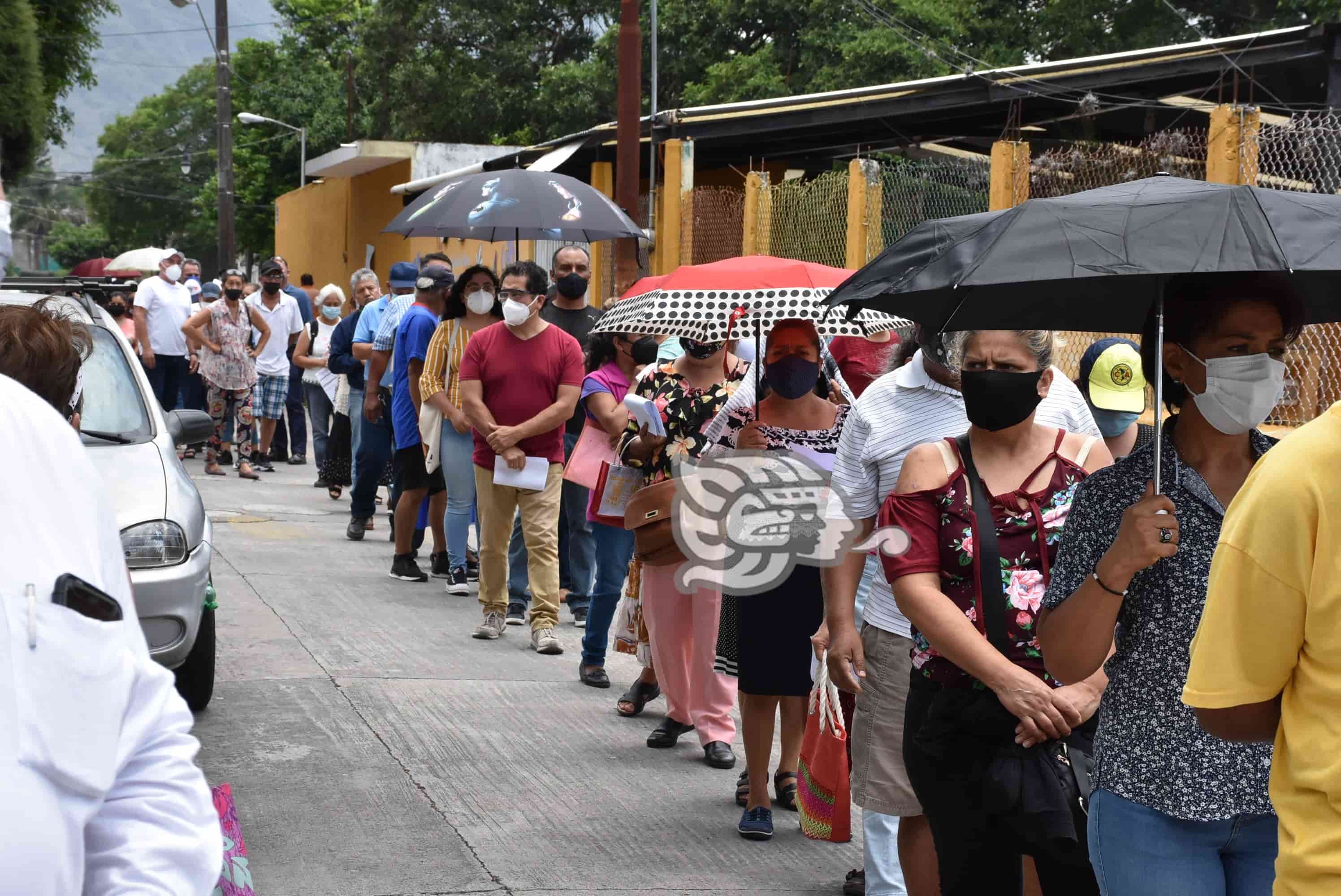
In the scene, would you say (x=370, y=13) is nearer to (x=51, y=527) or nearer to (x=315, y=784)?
(x=315, y=784)

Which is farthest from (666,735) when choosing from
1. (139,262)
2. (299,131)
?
(299,131)

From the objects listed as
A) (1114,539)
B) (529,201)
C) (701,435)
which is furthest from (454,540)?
(1114,539)

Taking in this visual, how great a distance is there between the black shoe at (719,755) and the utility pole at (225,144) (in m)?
27.3

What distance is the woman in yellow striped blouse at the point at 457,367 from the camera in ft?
29.7

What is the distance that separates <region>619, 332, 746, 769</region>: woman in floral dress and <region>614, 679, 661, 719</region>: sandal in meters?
0.48

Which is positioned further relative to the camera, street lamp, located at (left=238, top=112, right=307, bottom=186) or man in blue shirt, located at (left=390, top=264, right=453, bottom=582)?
street lamp, located at (left=238, top=112, right=307, bottom=186)

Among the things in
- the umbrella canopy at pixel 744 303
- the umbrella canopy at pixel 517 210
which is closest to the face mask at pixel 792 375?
the umbrella canopy at pixel 744 303

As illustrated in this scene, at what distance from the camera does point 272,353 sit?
1537 centimetres

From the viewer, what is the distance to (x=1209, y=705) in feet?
7.23

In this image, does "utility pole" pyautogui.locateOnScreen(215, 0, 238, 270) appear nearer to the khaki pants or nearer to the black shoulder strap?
the khaki pants

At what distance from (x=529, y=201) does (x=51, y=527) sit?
851cm

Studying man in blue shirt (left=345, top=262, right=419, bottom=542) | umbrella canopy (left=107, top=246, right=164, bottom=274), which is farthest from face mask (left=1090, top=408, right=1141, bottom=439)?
umbrella canopy (left=107, top=246, right=164, bottom=274)

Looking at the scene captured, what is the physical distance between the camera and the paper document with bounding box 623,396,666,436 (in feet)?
20.6
